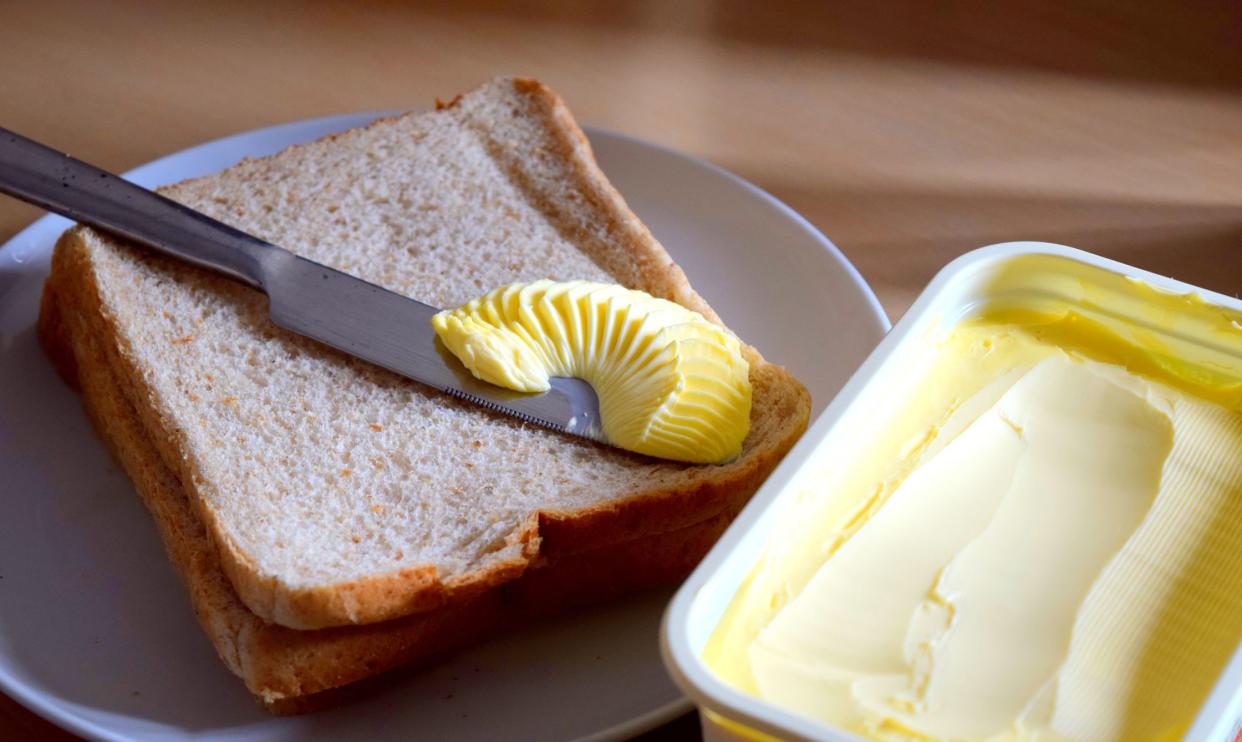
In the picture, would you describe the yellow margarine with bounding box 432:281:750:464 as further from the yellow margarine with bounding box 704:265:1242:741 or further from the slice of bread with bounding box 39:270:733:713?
the yellow margarine with bounding box 704:265:1242:741

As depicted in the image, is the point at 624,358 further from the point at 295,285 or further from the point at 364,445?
the point at 295,285

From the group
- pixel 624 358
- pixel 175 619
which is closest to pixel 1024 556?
pixel 624 358

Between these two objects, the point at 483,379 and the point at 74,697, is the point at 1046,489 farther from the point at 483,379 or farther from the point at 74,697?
the point at 74,697

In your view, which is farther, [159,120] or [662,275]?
[159,120]

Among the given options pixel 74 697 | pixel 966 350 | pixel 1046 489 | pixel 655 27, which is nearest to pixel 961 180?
pixel 655 27

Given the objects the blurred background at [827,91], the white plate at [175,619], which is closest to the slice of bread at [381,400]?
the white plate at [175,619]

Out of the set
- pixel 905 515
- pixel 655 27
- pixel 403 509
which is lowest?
pixel 403 509
